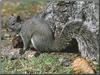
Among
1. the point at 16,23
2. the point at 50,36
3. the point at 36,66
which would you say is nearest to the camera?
the point at 36,66

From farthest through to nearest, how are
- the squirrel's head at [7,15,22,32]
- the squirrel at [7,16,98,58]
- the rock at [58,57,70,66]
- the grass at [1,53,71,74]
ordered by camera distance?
the squirrel's head at [7,15,22,32], the squirrel at [7,16,98,58], the rock at [58,57,70,66], the grass at [1,53,71,74]

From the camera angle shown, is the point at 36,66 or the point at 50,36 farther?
the point at 50,36

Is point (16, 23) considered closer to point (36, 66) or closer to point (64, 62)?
point (36, 66)

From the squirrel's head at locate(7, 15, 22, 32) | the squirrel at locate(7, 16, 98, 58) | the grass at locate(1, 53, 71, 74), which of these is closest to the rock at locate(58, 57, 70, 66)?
the grass at locate(1, 53, 71, 74)

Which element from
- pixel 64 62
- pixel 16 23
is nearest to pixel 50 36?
pixel 64 62

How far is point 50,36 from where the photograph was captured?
278 inches

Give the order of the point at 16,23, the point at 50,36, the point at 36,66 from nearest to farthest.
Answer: the point at 36,66 → the point at 50,36 → the point at 16,23

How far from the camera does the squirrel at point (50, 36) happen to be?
267 inches

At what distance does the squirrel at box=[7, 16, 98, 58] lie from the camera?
6.78 meters

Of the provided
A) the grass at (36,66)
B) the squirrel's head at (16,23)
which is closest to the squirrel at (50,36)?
the squirrel's head at (16,23)

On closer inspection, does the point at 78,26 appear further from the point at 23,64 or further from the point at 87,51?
the point at 23,64

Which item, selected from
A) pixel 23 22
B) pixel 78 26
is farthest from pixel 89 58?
pixel 23 22

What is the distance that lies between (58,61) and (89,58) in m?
0.51

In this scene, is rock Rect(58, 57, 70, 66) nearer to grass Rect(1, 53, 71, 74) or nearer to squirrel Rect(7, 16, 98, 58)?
grass Rect(1, 53, 71, 74)
